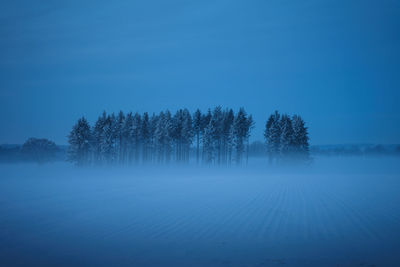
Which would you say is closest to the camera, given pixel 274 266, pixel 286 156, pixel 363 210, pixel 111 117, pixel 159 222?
pixel 274 266

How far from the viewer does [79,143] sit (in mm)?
56062

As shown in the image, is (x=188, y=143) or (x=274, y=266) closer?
(x=274, y=266)

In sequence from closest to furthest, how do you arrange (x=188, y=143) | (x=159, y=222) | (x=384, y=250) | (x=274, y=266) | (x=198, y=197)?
(x=274, y=266)
(x=384, y=250)
(x=159, y=222)
(x=198, y=197)
(x=188, y=143)

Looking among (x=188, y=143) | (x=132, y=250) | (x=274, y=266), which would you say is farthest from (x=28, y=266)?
(x=188, y=143)

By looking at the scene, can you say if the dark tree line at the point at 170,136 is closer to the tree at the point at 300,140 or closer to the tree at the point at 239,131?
the tree at the point at 239,131

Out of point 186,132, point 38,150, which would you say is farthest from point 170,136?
point 38,150

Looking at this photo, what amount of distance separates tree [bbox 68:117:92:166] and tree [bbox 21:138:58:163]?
15714 mm

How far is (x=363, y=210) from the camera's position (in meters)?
13.1

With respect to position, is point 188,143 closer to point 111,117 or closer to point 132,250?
point 111,117

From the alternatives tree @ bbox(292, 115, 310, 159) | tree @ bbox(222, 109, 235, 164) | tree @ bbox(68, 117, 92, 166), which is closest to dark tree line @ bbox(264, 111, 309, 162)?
tree @ bbox(292, 115, 310, 159)

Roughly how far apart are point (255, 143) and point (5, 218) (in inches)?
4918

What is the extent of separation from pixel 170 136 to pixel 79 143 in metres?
20.3

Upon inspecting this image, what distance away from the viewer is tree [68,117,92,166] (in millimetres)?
55219

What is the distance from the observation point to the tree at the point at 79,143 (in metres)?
55.2
